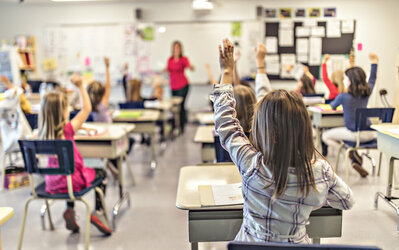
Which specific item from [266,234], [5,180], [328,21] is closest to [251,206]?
[266,234]

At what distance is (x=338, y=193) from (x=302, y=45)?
6.13 m

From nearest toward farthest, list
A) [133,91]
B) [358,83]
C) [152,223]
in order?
1. [152,223]
2. [358,83]
3. [133,91]

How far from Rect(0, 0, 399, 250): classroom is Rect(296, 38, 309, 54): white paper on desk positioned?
2cm

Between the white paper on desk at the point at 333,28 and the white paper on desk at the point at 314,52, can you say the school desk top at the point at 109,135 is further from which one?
the white paper on desk at the point at 314,52

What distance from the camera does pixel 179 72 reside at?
21.8ft

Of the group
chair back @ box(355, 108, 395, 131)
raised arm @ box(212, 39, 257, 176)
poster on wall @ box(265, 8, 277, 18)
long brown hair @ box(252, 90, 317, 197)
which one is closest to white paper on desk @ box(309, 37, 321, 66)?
poster on wall @ box(265, 8, 277, 18)

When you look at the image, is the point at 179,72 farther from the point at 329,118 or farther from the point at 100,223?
the point at 100,223

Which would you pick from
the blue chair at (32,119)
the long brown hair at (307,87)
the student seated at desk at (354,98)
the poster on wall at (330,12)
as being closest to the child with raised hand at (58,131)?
the blue chair at (32,119)

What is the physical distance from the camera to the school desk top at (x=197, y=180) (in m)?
1.47

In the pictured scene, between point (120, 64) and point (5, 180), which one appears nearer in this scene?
point (5, 180)

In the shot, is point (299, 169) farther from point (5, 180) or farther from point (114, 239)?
point (5, 180)

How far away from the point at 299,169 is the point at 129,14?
682 cm

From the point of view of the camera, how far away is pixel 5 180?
3.73 metres

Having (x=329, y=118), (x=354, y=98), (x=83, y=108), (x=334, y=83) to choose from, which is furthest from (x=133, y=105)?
(x=354, y=98)
